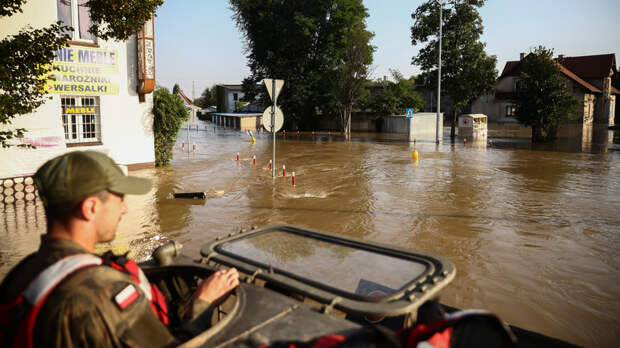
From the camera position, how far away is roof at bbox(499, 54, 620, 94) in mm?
53850

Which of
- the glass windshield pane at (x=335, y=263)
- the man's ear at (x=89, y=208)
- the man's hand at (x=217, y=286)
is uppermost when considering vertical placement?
the man's ear at (x=89, y=208)

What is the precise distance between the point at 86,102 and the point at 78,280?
14547 millimetres

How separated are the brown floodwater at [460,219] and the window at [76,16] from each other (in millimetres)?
4785

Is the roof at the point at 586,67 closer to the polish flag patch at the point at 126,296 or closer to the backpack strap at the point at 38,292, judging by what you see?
the polish flag patch at the point at 126,296

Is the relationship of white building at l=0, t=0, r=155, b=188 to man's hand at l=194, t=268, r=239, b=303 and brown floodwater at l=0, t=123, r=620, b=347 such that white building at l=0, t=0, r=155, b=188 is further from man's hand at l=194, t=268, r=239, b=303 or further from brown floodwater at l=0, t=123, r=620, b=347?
man's hand at l=194, t=268, r=239, b=303

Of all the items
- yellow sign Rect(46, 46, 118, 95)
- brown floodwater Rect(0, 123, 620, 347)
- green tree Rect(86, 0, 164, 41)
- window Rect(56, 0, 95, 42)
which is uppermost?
window Rect(56, 0, 95, 42)

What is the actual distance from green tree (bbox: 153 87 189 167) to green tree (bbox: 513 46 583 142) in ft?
77.1

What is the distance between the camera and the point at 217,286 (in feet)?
8.18

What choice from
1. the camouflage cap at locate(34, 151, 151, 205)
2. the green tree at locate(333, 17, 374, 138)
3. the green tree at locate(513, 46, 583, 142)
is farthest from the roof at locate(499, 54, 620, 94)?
the camouflage cap at locate(34, 151, 151, 205)

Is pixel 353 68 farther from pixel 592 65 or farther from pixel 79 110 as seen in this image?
pixel 592 65

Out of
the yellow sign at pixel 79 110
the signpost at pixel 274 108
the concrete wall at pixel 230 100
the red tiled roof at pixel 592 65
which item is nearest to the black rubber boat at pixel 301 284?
the signpost at pixel 274 108

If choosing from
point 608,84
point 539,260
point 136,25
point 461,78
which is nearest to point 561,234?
point 539,260

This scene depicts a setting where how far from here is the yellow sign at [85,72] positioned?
43.8 feet

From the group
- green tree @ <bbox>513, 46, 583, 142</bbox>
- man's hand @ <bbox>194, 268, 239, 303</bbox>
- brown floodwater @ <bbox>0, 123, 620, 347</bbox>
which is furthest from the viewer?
green tree @ <bbox>513, 46, 583, 142</bbox>
